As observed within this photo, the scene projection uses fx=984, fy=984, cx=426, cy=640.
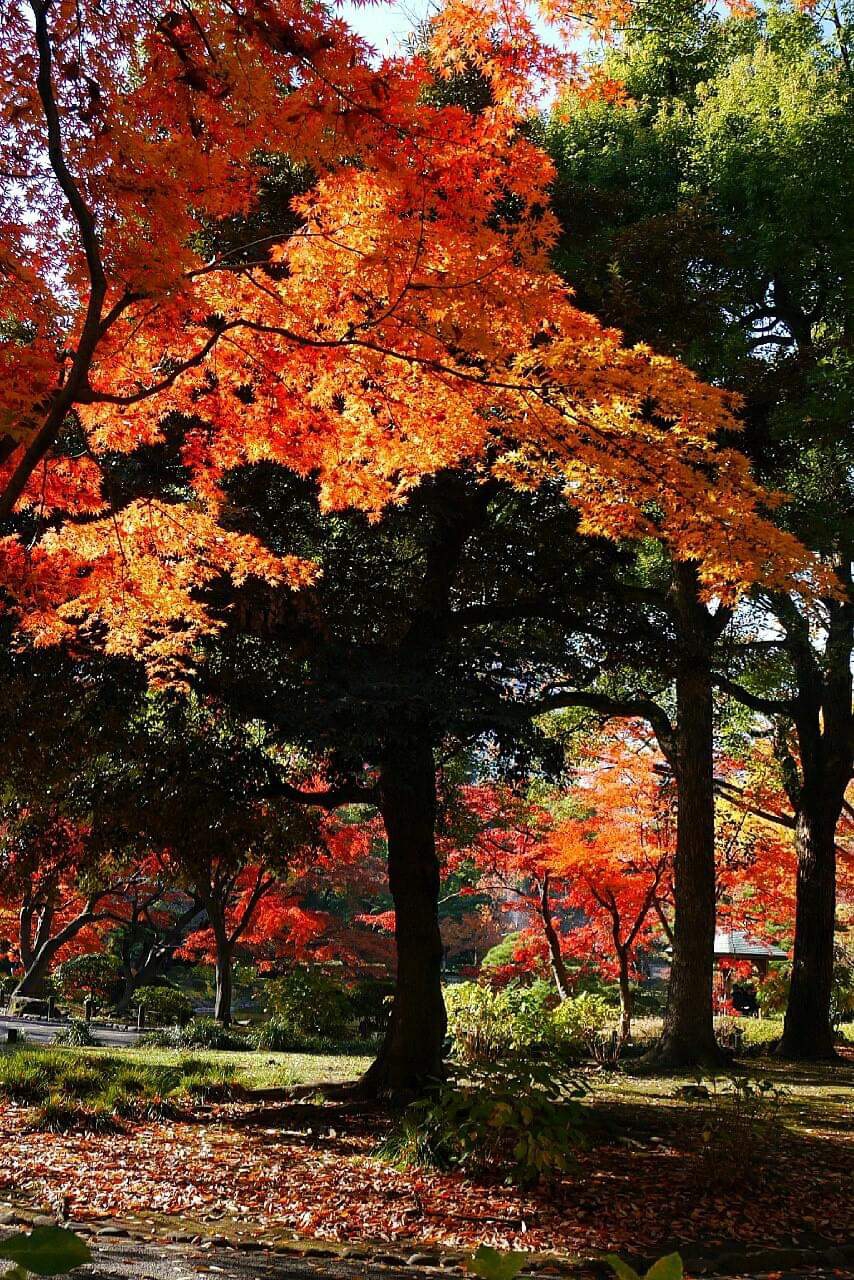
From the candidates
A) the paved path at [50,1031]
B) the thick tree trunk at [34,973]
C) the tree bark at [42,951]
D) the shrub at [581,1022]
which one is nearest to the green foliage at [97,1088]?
the shrub at [581,1022]

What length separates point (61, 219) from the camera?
191 inches

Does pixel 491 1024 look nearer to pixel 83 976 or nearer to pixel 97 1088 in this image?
pixel 97 1088

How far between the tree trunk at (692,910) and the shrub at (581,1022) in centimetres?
106

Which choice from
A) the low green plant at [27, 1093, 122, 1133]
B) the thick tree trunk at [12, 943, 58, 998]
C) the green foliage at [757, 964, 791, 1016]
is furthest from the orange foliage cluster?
the green foliage at [757, 964, 791, 1016]

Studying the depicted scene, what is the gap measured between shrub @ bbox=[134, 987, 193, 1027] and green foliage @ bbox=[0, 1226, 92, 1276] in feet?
64.2

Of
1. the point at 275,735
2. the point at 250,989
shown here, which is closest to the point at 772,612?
the point at 275,735

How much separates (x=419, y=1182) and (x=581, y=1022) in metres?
7.21

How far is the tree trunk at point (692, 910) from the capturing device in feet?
37.4

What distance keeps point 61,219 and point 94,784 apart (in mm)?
5510

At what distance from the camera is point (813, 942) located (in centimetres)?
1360

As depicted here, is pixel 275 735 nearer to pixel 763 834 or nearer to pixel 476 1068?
pixel 476 1068

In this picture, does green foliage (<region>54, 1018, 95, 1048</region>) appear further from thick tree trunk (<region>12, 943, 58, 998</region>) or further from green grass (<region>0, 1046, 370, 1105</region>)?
thick tree trunk (<region>12, 943, 58, 998</region>)

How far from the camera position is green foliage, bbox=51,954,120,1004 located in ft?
69.9

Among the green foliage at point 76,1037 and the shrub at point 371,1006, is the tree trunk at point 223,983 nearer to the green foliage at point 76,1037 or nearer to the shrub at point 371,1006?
the shrub at point 371,1006
